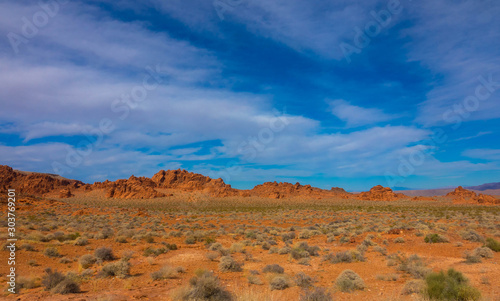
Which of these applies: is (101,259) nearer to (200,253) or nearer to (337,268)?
(200,253)

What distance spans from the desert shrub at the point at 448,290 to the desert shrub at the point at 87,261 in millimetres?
12733

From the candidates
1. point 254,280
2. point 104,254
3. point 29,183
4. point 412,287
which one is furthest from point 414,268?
point 29,183

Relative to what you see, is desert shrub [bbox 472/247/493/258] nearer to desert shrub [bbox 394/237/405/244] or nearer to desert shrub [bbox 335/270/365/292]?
desert shrub [bbox 394/237/405/244]

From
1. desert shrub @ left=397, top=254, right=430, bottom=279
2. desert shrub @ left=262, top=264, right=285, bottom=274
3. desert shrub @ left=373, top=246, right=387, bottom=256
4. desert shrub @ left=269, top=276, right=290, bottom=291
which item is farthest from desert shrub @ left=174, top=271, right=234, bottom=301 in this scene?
desert shrub @ left=373, top=246, right=387, bottom=256

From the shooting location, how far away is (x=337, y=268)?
39.5 feet

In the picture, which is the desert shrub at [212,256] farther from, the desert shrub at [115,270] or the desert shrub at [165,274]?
the desert shrub at [115,270]

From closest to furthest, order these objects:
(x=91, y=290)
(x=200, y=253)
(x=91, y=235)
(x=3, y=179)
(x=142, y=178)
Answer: (x=91, y=290), (x=200, y=253), (x=91, y=235), (x=3, y=179), (x=142, y=178)

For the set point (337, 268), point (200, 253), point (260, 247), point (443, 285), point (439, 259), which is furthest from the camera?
point (260, 247)

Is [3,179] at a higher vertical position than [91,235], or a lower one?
higher

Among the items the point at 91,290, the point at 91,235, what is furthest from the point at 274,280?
the point at 91,235

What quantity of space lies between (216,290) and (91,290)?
14.5 ft

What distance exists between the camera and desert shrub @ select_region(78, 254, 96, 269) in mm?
12086

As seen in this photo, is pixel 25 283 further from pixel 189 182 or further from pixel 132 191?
pixel 189 182

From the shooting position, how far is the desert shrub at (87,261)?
1209cm
